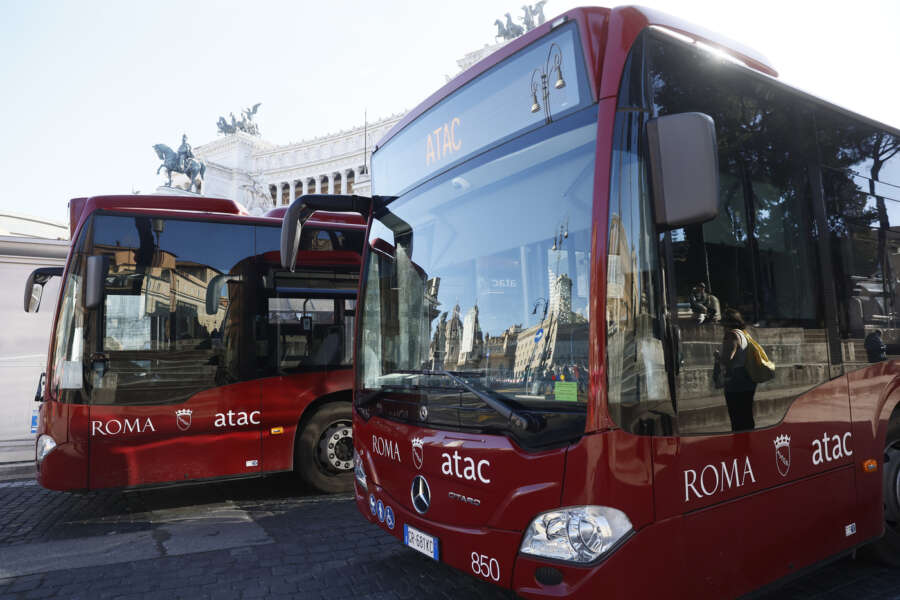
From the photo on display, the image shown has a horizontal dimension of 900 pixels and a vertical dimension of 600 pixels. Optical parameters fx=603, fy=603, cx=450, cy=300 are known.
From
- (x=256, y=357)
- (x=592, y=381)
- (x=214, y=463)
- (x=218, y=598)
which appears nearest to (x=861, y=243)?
(x=592, y=381)

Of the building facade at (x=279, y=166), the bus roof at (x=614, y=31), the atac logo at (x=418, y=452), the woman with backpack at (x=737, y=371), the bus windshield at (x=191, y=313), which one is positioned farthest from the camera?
the building facade at (x=279, y=166)

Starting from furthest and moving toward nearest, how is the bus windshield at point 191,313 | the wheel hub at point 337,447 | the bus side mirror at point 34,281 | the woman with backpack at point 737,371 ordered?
the bus side mirror at point 34,281 → the wheel hub at point 337,447 → the bus windshield at point 191,313 → the woman with backpack at point 737,371

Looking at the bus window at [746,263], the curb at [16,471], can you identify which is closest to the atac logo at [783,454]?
the bus window at [746,263]

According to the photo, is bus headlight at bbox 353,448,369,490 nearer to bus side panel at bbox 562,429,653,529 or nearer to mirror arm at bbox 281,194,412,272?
mirror arm at bbox 281,194,412,272

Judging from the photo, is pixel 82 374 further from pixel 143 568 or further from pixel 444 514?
pixel 444 514

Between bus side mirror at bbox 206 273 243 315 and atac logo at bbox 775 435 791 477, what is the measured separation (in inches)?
186

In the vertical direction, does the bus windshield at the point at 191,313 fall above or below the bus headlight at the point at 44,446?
above

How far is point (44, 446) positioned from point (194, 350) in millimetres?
1414

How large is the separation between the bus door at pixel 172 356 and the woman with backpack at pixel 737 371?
4.38 m

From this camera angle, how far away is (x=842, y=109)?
357 centimetres

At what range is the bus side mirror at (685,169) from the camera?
89.0 inches

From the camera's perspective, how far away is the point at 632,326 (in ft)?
7.72

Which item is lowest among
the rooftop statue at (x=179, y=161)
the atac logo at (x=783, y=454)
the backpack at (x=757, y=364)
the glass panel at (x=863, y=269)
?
the atac logo at (x=783, y=454)

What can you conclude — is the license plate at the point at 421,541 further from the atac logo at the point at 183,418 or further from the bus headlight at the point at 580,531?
the atac logo at the point at 183,418
